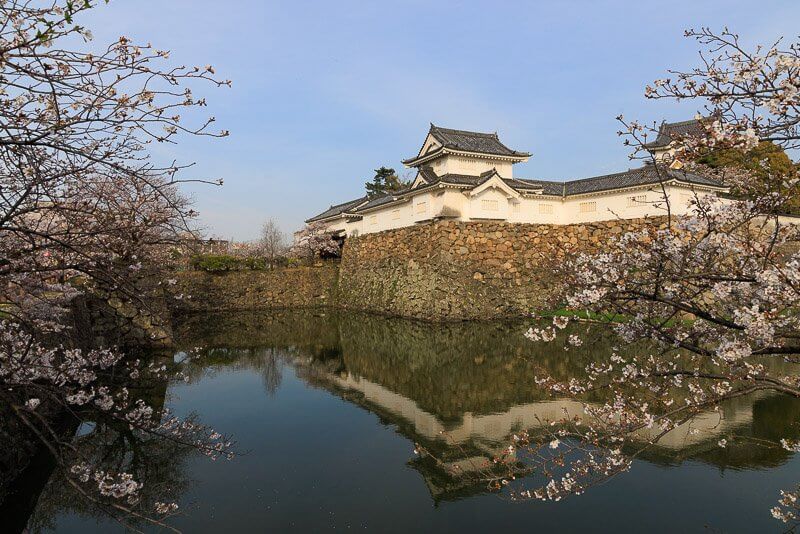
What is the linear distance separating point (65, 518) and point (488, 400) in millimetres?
5363

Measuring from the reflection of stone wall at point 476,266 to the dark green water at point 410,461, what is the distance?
619cm

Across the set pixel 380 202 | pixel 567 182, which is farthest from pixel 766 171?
pixel 380 202

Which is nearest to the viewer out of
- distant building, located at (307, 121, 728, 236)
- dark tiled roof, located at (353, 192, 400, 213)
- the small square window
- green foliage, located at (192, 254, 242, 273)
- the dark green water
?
the dark green water

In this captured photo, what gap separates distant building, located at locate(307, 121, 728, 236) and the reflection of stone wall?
1.40 feet

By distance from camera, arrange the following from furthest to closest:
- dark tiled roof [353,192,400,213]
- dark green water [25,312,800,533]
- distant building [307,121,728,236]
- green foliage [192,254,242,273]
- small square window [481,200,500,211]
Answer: green foliage [192,254,242,273] < dark tiled roof [353,192,400,213] < small square window [481,200,500,211] < distant building [307,121,728,236] < dark green water [25,312,800,533]

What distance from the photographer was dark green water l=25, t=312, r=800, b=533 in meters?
4.12

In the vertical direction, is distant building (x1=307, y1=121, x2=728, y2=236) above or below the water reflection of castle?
above

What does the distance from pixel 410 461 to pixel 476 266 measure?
1192 centimetres

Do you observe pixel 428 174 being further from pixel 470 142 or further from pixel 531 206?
pixel 531 206

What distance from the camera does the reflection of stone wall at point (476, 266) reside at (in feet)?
53.5

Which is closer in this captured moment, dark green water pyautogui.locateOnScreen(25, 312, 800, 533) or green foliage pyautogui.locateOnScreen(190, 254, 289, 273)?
dark green water pyautogui.locateOnScreen(25, 312, 800, 533)

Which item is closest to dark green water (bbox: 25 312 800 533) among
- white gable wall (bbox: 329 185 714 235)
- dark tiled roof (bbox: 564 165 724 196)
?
white gable wall (bbox: 329 185 714 235)

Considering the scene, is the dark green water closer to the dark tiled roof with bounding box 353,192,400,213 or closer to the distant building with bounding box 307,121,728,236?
the distant building with bounding box 307,121,728,236

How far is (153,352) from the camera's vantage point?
11156 millimetres
